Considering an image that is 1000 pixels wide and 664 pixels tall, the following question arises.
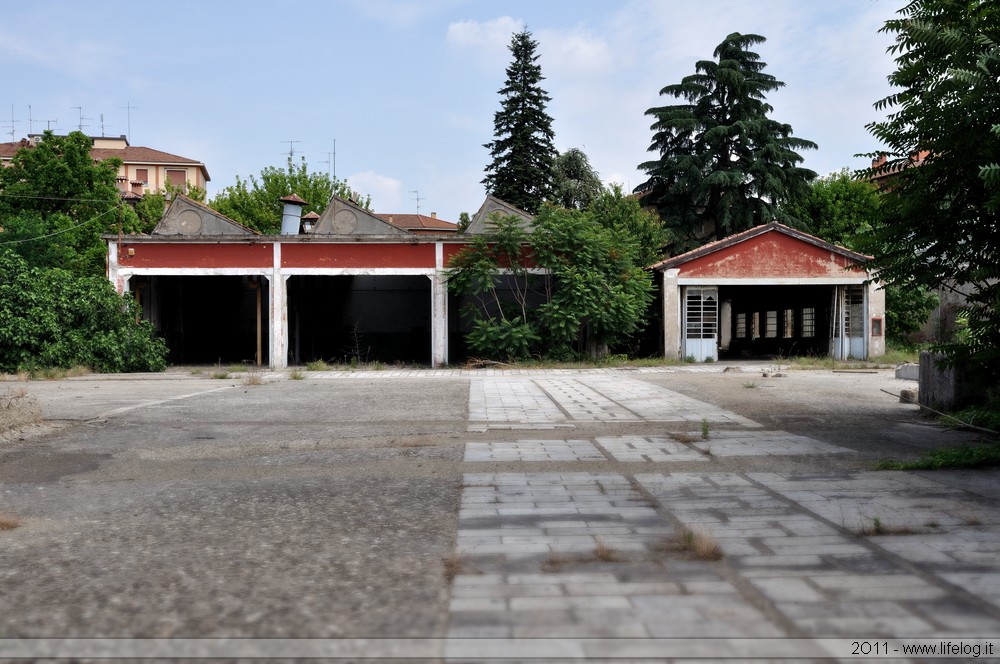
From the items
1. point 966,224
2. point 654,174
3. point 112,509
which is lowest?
point 112,509

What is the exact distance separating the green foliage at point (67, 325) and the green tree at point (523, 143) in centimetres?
2353

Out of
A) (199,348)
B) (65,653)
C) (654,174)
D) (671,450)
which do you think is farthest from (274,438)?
(654,174)

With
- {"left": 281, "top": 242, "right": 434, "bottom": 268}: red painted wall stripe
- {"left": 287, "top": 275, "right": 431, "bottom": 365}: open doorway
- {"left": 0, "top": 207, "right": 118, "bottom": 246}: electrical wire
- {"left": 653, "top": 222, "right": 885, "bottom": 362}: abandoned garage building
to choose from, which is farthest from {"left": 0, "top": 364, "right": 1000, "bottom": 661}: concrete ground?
{"left": 0, "top": 207, "right": 118, "bottom": 246}: electrical wire

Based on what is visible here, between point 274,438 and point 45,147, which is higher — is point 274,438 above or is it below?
below

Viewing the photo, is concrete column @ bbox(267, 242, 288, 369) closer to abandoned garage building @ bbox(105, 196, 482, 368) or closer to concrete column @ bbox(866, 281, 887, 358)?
abandoned garage building @ bbox(105, 196, 482, 368)

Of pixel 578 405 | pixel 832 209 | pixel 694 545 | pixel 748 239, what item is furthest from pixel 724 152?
pixel 694 545

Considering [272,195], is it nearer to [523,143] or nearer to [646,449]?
[523,143]

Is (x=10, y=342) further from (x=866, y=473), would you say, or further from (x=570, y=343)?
(x=866, y=473)

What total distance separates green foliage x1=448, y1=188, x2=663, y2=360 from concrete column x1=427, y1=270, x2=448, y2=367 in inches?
28.0

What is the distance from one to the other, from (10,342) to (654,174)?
95.2ft

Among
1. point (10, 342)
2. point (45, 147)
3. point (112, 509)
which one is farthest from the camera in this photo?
point (45, 147)

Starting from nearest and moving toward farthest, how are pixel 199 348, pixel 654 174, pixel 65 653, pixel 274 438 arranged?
pixel 65 653 → pixel 274 438 → pixel 199 348 → pixel 654 174

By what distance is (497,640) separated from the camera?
2.77 meters

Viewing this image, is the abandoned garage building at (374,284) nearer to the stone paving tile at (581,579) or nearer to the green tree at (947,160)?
the green tree at (947,160)
